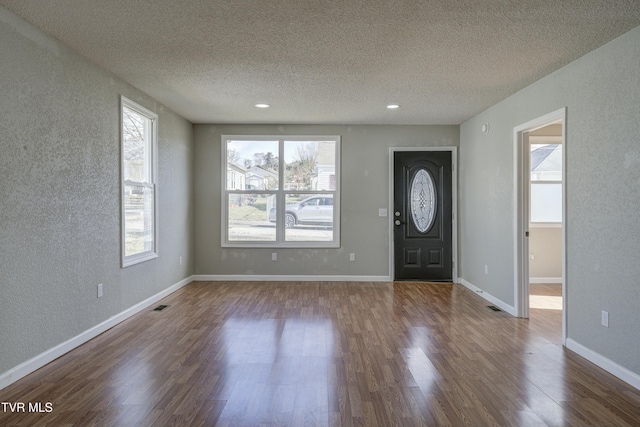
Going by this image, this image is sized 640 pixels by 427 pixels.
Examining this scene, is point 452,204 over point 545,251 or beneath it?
over

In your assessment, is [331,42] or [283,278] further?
[283,278]

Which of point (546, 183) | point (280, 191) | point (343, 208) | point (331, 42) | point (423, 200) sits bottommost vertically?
point (343, 208)

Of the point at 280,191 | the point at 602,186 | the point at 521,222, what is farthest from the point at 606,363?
the point at 280,191

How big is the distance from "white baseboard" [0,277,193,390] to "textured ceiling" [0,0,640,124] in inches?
94.8

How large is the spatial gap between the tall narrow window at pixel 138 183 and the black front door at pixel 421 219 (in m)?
3.57

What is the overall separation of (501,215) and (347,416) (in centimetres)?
346

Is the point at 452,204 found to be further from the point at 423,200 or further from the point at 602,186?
the point at 602,186

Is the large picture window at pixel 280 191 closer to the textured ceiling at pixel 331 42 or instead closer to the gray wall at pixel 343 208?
the gray wall at pixel 343 208

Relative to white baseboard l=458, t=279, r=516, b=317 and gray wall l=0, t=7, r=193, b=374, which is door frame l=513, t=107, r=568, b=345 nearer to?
white baseboard l=458, t=279, r=516, b=317

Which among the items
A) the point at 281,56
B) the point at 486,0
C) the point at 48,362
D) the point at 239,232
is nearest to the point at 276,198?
the point at 239,232

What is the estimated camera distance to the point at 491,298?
5.09 meters

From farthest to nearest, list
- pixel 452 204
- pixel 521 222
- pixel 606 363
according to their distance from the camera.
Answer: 1. pixel 452 204
2. pixel 521 222
3. pixel 606 363

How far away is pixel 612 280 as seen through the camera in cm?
299

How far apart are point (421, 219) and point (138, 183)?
4139mm
